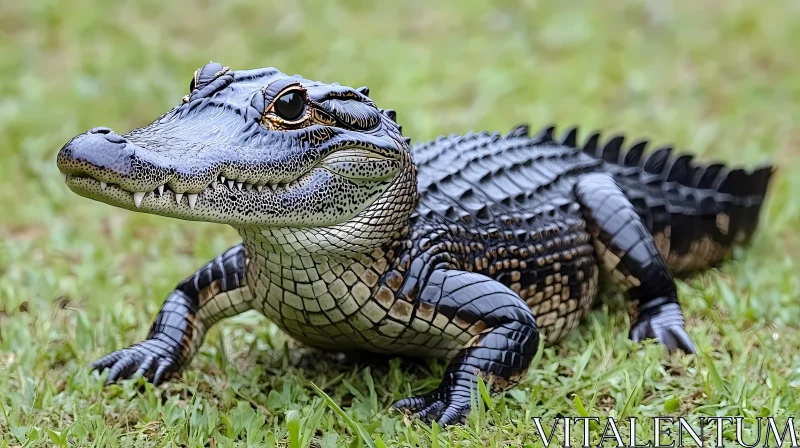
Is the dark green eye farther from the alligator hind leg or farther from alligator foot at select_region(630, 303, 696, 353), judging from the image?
alligator foot at select_region(630, 303, 696, 353)

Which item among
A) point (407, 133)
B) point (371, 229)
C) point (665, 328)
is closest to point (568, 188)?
point (665, 328)

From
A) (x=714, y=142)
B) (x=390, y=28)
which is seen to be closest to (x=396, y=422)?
(x=714, y=142)

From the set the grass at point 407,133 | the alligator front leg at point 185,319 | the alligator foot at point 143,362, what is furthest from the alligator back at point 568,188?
the alligator foot at point 143,362

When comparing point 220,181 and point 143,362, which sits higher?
point 220,181

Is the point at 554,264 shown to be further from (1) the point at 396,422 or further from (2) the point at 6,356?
(2) the point at 6,356

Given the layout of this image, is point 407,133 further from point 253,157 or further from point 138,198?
point 138,198

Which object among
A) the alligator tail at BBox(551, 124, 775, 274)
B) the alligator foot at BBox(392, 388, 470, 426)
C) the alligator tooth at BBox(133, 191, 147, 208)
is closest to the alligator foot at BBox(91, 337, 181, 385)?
the alligator foot at BBox(392, 388, 470, 426)

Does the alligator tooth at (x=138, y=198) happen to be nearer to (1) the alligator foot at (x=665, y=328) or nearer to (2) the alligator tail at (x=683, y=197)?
(1) the alligator foot at (x=665, y=328)
